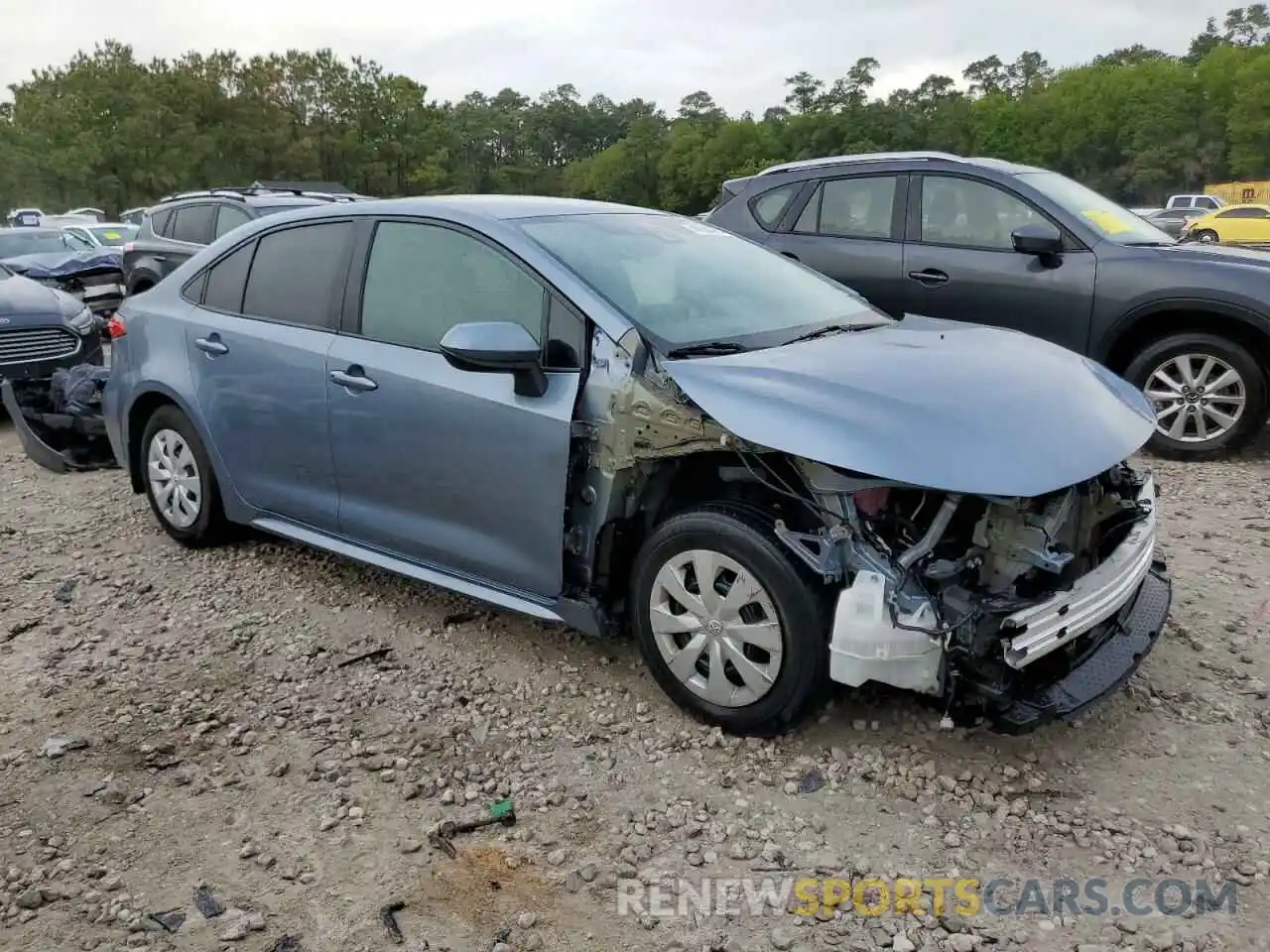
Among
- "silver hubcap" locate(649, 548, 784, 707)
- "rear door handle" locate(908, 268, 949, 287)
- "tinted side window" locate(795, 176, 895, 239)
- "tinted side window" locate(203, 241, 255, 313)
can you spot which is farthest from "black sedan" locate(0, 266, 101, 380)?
"silver hubcap" locate(649, 548, 784, 707)

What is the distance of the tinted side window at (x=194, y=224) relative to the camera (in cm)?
1087

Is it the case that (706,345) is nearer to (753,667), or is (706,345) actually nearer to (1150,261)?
(753,667)

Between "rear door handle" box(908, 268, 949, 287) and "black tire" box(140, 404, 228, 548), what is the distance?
4427mm

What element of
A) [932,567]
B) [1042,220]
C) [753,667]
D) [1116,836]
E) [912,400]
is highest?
[1042,220]

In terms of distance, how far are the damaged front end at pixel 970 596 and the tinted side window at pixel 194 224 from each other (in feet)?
31.9

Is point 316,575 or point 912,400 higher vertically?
point 912,400

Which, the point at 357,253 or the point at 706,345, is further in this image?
the point at 357,253

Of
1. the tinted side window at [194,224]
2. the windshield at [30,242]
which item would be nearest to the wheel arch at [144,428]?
the tinted side window at [194,224]

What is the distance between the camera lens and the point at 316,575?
467cm

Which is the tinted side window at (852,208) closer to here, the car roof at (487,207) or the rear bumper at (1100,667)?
the car roof at (487,207)

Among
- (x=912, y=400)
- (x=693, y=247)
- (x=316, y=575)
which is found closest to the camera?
(x=912, y=400)

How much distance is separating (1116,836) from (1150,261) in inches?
169

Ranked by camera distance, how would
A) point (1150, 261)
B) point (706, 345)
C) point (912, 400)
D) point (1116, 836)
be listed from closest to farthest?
point (1116, 836) < point (912, 400) < point (706, 345) < point (1150, 261)

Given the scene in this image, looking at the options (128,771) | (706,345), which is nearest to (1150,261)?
(706,345)
